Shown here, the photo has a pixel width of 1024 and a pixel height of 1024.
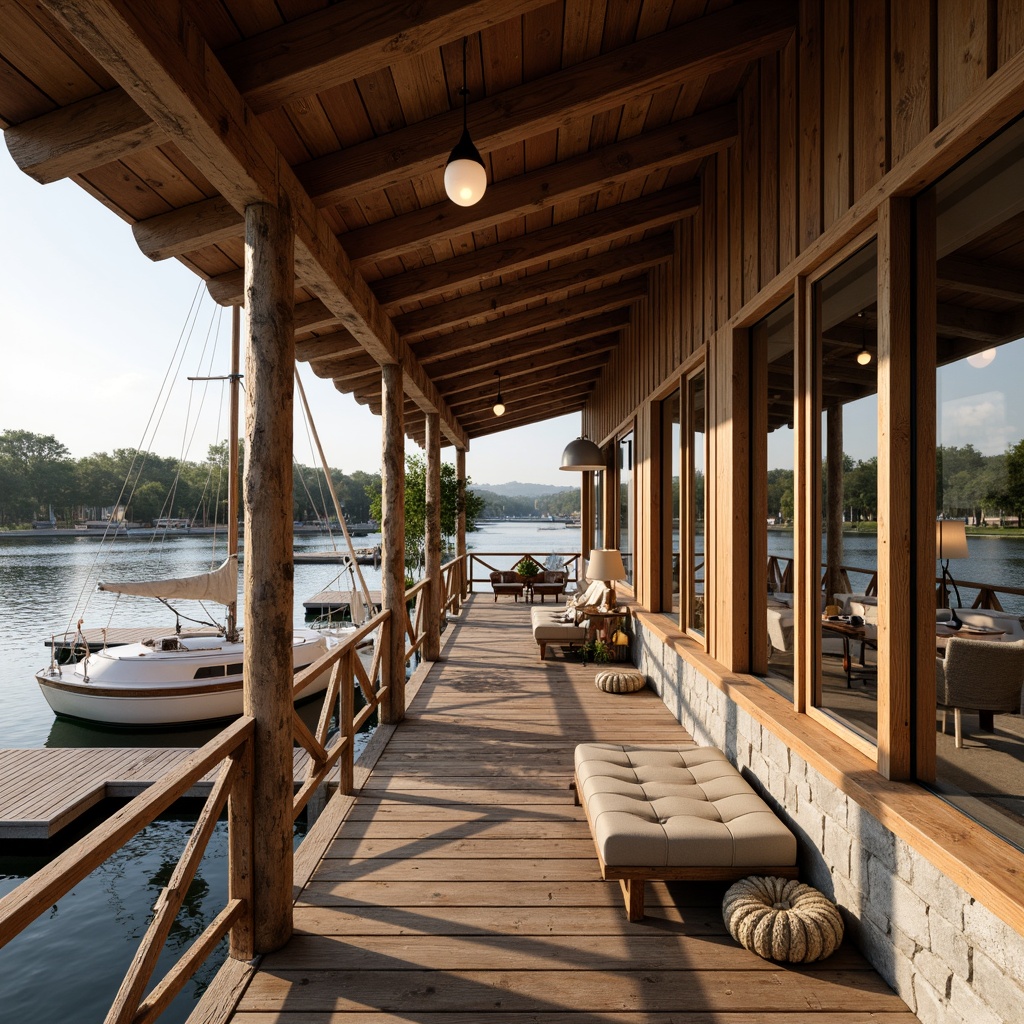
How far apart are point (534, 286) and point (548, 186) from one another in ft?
5.81

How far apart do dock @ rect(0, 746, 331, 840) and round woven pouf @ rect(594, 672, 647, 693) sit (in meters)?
2.92

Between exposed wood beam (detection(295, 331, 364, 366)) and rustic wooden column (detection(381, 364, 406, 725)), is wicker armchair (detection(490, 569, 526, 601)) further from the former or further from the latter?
exposed wood beam (detection(295, 331, 364, 366))

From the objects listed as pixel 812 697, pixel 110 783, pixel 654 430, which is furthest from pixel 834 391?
pixel 110 783

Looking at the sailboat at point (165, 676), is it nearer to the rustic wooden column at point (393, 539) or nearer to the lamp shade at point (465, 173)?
the rustic wooden column at point (393, 539)

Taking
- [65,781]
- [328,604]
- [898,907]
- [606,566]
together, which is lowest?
[328,604]

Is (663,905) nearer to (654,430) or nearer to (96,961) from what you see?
(96,961)

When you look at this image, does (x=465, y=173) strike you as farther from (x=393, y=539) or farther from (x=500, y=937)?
(x=393, y=539)

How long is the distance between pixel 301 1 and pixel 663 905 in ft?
12.4

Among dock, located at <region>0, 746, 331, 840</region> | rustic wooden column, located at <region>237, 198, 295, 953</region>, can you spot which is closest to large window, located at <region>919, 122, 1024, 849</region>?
rustic wooden column, located at <region>237, 198, 295, 953</region>

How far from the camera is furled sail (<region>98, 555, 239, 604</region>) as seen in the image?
33.3 feet

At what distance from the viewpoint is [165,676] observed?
389 inches

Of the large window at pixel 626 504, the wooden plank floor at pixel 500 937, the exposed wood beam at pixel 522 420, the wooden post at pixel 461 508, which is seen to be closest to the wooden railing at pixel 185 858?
the wooden plank floor at pixel 500 937

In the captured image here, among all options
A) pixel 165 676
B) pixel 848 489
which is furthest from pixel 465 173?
pixel 165 676

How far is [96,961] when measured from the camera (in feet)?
14.0
